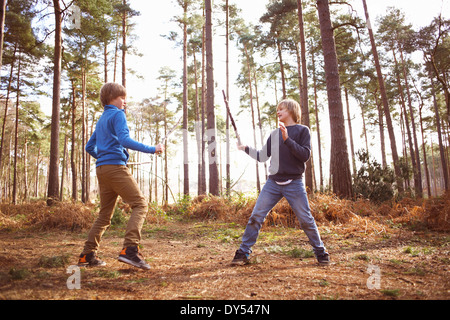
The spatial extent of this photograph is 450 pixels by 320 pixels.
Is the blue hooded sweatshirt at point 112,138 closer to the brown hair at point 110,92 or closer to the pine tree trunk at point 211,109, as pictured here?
the brown hair at point 110,92

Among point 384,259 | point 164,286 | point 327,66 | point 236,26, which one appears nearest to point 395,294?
point 384,259

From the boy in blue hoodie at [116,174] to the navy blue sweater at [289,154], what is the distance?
1.28m

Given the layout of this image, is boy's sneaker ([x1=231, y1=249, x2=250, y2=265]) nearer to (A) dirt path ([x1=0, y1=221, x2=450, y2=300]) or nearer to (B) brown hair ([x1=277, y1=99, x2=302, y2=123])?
(A) dirt path ([x1=0, y1=221, x2=450, y2=300])

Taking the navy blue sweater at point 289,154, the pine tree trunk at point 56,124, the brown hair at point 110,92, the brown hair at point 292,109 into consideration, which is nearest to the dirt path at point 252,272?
the navy blue sweater at point 289,154

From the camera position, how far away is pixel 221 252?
3.97m

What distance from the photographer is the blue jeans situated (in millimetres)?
3039

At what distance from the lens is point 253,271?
2.80 meters

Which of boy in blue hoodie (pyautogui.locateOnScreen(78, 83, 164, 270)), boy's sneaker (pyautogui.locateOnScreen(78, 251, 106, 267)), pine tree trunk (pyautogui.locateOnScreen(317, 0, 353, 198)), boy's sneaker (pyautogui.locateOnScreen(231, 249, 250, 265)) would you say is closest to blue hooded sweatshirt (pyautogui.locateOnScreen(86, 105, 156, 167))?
boy in blue hoodie (pyautogui.locateOnScreen(78, 83, 164, 270))

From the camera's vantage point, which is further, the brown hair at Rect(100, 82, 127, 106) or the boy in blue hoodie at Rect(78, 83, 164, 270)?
the brown hair at Rect(100, 82, 127, 106)

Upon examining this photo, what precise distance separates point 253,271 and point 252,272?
4cm

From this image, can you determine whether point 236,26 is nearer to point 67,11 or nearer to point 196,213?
point 67,11

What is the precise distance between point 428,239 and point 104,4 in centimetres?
1158

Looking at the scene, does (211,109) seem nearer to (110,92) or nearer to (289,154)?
(110,92)

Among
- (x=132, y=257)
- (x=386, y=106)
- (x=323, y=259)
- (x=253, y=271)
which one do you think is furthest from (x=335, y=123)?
(x=386, y=106)
